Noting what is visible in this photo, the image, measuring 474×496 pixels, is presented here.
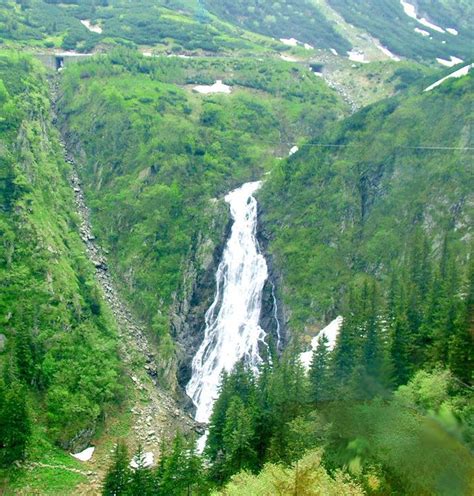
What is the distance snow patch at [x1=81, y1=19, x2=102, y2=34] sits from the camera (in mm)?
105438

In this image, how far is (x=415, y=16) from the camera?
5674 inches

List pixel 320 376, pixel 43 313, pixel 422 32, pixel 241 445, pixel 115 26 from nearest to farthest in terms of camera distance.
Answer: pixel 241 445 < pixel 320 376 < pixel 43 313 < pixel 115 26 < pixel 422 32

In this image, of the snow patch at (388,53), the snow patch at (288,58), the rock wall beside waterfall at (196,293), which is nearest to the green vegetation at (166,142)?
the rock wall beside waterfall at (196,293)

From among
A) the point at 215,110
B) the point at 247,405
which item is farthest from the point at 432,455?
the point at 215,110

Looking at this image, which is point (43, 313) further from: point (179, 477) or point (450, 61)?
point (450, 61)

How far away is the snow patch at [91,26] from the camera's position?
105438mm

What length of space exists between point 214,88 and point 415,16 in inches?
2951

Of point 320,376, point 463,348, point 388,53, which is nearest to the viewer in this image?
point 463,348

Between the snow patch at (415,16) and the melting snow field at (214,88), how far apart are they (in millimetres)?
65858

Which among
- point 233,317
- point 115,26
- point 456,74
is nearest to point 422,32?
point 115,26

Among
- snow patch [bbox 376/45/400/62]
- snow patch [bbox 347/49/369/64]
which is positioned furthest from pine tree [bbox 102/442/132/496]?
snow patch [bbox 376/45/400/62]

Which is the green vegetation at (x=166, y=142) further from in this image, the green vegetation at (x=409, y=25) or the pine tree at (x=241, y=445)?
the green vegetation at (x=409, y=25)

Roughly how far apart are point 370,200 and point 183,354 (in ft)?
66.9

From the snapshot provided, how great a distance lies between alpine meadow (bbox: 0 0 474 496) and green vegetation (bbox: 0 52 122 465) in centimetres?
17
